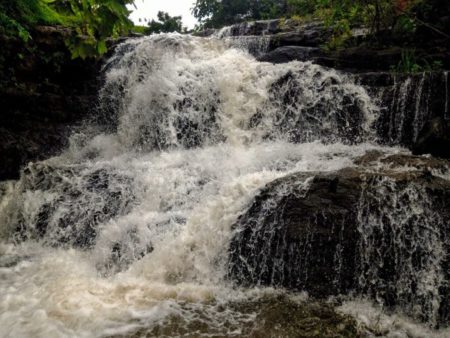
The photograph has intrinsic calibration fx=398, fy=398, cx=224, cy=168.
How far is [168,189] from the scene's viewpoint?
6.62 meters

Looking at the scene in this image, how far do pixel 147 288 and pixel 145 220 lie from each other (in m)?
1.47

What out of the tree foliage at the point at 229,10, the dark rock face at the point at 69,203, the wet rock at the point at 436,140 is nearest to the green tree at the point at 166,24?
the tree foliage at the point at 229,10

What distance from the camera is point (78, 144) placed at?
962cm

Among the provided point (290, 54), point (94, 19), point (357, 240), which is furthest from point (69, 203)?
point (290, 54)

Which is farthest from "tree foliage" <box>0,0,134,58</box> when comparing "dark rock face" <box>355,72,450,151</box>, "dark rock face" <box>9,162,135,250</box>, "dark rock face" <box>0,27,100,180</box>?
"dark rock face" <box>0,27,100,180</box>

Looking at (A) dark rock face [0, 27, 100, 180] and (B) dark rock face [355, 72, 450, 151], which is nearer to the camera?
(B) dark rock face [355, 72, 450, 151]

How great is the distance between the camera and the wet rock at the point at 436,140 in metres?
5.77

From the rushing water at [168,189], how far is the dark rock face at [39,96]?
0.45 m

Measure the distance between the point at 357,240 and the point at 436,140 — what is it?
8.00 ft

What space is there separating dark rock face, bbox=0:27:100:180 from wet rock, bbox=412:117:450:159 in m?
7.66

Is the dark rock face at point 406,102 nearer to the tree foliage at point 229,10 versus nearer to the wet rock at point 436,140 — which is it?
the wet rock at point 436,140

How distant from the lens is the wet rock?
18.9ft

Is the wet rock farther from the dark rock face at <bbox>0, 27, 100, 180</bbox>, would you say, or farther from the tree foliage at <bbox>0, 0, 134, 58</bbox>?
the dark rock face at <bbox>0, 27, 100, 180</bbox>

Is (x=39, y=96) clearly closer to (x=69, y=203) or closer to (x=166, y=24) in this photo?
(x=69, y=203)
